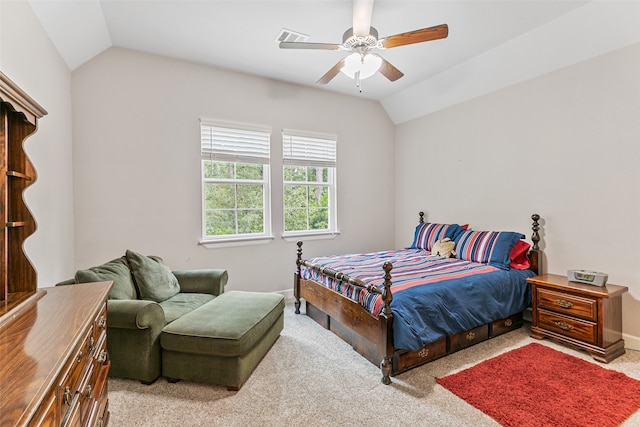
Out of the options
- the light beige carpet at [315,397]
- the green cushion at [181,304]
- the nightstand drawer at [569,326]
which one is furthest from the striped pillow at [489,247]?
the green cushion at [181,304]

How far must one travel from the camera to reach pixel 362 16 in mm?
2270

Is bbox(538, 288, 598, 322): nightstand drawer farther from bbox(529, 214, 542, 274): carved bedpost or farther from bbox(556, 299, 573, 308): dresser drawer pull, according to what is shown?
bbox(529, 214, 542, 274): carved bedpost

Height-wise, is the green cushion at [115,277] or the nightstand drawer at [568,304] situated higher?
the green cushion at [115,277]

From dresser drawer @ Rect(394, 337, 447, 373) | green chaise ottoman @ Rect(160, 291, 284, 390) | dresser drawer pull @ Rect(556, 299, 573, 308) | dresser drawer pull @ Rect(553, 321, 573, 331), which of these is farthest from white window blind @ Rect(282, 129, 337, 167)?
dresser drawer pull @ Rect(553, 321, 573, 331)

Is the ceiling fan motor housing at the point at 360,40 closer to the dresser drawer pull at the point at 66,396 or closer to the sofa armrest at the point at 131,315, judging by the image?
the sofa armrest at the point at 131,315

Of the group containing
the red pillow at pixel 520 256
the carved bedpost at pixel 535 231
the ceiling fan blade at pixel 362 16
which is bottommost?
the red pillow at pixel 520 256

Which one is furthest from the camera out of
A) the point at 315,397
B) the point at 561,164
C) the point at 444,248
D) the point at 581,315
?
the point at 444,248

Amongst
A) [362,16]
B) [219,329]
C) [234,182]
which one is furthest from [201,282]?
[362,16]

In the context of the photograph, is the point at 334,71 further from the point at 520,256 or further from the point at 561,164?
the point at 520,256

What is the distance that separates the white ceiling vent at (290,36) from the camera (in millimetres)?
2979

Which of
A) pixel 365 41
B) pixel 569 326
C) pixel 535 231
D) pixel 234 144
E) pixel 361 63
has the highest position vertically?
pixel 365 41

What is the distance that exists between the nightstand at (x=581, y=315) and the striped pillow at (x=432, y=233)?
117cm

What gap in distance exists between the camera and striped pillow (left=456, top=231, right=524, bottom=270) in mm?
3252

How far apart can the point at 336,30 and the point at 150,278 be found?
2.86m
